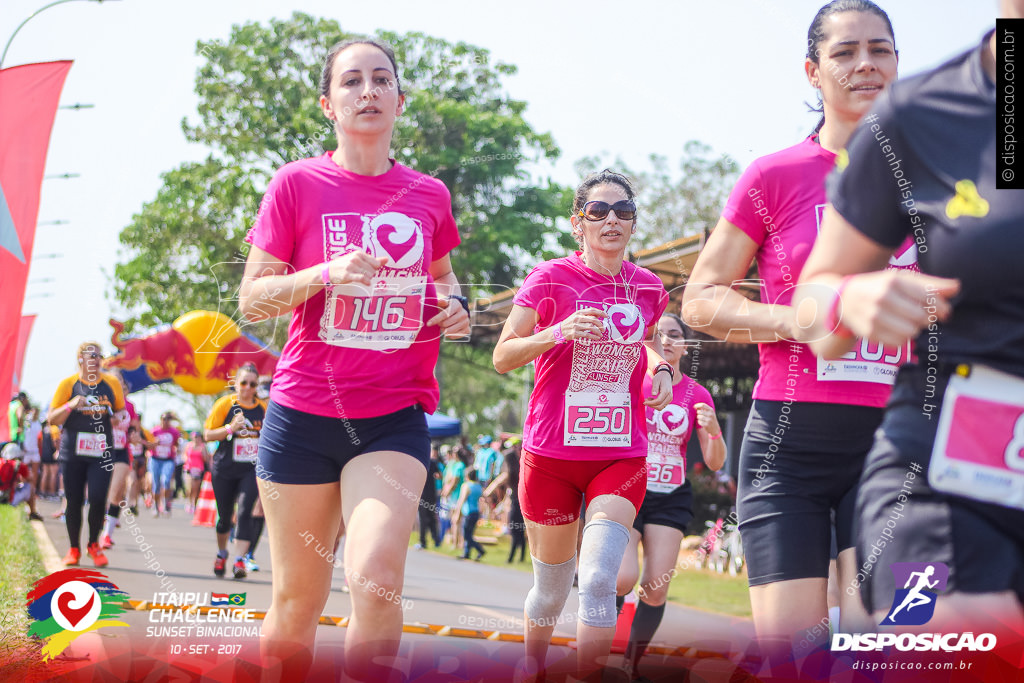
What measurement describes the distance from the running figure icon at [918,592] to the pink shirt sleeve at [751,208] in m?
1.32

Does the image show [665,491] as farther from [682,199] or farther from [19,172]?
[682,199]

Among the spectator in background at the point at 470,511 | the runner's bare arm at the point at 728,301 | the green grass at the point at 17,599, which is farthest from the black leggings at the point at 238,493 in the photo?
the runner's bare arm at the point at 728,301

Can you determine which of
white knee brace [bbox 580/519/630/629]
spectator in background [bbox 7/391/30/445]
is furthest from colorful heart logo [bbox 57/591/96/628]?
spectator in background [bbox 7/391/30/445]

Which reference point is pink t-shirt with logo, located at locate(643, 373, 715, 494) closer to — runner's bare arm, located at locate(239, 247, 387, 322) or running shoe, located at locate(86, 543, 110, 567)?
runner's bare arm, located at locate(239, 247, 387, 322)

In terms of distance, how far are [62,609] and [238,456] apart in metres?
5.40

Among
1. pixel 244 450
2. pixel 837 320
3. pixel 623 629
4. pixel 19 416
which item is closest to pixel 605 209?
pixel 837 320

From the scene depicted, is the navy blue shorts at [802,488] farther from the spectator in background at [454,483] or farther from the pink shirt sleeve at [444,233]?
the spectator in background at [454,483]

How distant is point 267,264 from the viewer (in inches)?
141

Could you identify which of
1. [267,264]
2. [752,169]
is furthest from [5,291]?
[752,169]

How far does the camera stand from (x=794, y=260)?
10.3ft

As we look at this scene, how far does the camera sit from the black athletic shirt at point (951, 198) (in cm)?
187

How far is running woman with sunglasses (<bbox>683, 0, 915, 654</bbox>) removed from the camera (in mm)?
2926

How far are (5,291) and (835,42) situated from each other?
490cm

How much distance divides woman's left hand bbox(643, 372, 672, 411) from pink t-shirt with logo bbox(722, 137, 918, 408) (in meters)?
1.22
